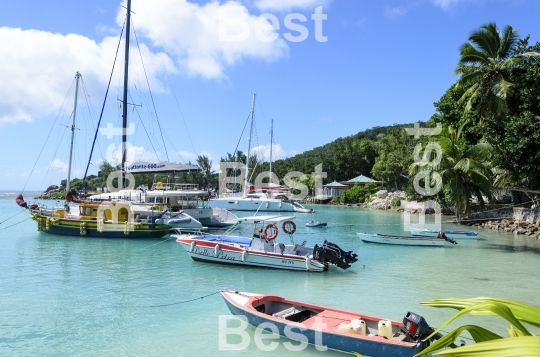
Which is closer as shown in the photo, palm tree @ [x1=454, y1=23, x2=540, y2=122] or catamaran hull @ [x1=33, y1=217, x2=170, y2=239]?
palm tree @ [x1=454, y1=23, x2=540, y2=122]

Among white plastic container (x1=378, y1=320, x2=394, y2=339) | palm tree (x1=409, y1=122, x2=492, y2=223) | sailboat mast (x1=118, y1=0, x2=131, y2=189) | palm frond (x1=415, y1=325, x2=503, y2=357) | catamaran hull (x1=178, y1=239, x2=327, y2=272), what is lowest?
white plastic container (x1=378, y1=320, x2=394, y2=339)

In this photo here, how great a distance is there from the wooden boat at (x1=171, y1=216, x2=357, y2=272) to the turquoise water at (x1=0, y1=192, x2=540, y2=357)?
1.32ft

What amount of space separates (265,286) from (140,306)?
4742mm

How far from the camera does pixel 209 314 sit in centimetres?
1215

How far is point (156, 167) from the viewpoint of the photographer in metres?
32.0

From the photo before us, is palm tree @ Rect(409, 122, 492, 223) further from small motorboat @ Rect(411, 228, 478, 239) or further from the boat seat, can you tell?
the boat seat

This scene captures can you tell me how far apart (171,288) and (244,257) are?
4011 millimetres

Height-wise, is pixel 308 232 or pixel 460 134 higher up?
pixel 460 134

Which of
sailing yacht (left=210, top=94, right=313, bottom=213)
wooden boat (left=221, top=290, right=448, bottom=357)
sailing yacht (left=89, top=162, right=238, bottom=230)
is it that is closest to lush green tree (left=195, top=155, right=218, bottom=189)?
sailing yacht (left=210, top=94, right=313, bottom=213)

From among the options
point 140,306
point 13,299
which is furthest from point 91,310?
point 13,299

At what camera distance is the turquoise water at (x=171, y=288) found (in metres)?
10.4

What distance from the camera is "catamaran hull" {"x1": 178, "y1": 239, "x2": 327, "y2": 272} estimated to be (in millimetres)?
17531

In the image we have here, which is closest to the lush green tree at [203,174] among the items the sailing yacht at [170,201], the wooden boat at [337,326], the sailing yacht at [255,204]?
the sailing yacht at [255,204]

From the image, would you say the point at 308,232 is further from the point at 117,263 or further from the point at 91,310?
the point at 91,310
